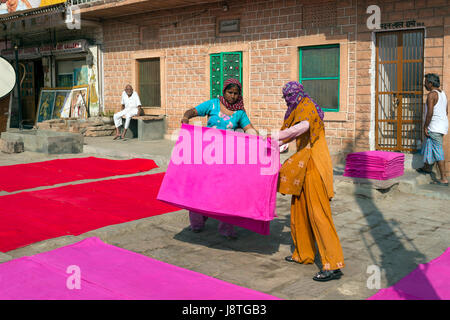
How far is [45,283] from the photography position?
403 cm

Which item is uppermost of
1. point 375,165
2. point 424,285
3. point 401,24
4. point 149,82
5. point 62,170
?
point 401,24

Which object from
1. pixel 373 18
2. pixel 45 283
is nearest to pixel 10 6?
pixel 373 18

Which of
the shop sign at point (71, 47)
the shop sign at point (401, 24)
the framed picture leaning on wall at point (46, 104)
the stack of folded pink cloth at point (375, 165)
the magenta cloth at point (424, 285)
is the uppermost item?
the shop sign at point (71, 47)

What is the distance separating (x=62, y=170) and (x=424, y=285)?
7.22 meters

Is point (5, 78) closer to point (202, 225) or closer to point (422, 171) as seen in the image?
point (202, 225)

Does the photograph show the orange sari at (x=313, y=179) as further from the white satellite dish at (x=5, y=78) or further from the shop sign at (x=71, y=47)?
the shop sign at (x=71, y=47)

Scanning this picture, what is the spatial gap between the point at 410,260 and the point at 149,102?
11.2 m

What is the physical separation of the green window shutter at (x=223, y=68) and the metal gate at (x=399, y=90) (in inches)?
142

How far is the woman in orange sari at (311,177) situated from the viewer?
4352 mm

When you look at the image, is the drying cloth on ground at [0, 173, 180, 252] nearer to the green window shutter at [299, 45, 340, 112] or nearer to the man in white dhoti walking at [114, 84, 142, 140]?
the green window shutter at [299, 45, 340, 112]

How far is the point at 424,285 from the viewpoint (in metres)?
4.10

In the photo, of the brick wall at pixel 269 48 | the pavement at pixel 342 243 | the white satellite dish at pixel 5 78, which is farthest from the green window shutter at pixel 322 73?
the white satellite dish at pixel 5 78

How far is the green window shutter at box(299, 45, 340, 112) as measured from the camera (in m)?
10.6

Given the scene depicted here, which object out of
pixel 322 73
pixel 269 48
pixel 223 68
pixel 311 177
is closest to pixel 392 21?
pixel 322 73
